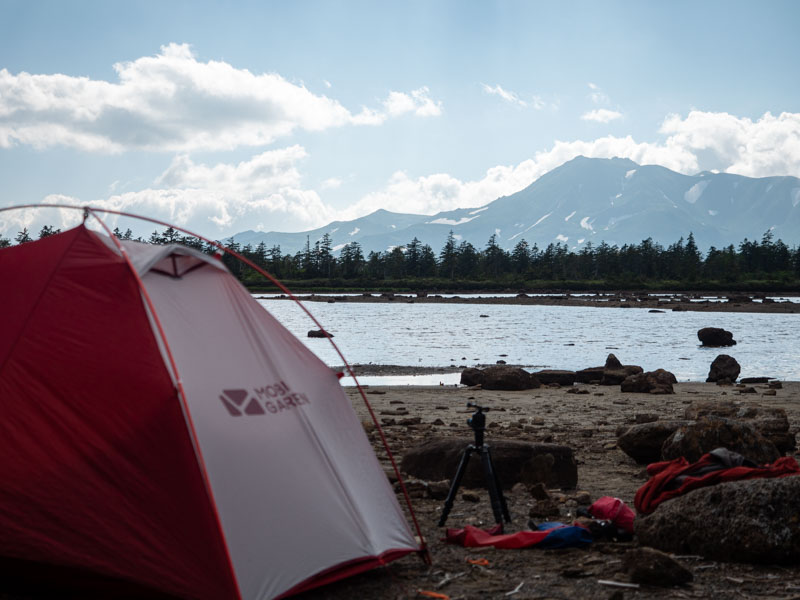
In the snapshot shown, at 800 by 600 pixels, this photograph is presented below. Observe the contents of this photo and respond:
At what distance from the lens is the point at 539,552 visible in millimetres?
6570

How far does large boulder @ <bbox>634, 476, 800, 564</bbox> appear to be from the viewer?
5906 mm

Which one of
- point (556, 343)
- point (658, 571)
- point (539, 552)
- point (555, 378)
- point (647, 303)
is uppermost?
point (647, 303)

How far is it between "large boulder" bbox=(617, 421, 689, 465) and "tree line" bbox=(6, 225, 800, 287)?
121m

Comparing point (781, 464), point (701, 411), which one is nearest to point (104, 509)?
point (781, 464)

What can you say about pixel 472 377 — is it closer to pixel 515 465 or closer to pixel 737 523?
pixel 515 465

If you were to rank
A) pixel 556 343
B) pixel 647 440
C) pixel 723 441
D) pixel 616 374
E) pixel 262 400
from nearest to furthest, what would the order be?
pixel 262 400 → pixel 723 441 → pixel 647 440 → pixel 616 374 → pixel 556 343

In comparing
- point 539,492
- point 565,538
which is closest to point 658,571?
point 565,538

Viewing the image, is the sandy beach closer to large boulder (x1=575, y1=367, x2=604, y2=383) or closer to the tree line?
large boulder (x1=575, y1=367, x2=604, y2=383)

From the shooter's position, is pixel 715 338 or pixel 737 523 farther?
pixel 715 338

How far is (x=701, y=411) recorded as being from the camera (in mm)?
12820

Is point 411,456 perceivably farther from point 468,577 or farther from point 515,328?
point 515,328

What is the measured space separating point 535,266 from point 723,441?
147424 millimetres

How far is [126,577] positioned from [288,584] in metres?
1.09

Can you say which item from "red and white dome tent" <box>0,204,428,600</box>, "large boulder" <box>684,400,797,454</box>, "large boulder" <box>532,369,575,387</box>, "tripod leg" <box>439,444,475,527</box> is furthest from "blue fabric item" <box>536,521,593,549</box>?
"large boulder" <box>532,369,575,387</box>
